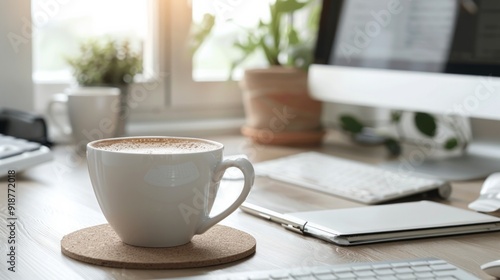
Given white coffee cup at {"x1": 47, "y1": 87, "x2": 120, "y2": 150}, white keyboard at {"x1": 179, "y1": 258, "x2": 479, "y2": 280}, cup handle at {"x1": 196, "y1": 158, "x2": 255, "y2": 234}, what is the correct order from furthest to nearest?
white coffee cup at {"x1": 47, "y1": 87, "x2": 120, "y2": 150} < cup handle at {"x1": 196, "y1": 158, "x2": 255, "y2": 234} < white keyboard at {"x1": 179, "y1": 258, "x2": 479, "y2": 280}

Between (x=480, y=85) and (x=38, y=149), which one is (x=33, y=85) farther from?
(x=480, y=85)

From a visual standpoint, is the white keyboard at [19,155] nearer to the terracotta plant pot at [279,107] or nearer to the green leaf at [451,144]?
the terracotta plant pot at [279,107]

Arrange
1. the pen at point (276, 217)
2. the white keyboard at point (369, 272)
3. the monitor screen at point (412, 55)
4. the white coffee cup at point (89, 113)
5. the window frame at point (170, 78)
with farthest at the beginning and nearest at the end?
the window frame at point (170, 78) < the white coffee cup at point (89, 113) < the monitor screen at point (412, 55) < the pen at point (276, 217) < the white keyboard at point (369, 272)

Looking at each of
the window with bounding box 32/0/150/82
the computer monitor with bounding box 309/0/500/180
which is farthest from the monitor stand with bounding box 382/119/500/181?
the window with bounding box 32/0/150/82

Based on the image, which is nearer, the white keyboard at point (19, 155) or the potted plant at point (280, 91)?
the white keyboard at point (19, 155)

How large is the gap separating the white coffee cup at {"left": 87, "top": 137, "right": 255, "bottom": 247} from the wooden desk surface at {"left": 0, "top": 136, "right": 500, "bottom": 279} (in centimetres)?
5

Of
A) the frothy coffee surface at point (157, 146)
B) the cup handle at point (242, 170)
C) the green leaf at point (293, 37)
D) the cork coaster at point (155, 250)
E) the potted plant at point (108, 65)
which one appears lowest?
the cork coaster at point (155, 250)

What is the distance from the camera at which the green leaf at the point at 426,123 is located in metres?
1.40

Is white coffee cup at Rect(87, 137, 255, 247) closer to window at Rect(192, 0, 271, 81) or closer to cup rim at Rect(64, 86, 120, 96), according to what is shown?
cup rim at Rect(64, 86, 120, 96)

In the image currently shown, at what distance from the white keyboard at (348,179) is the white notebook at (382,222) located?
0.08m

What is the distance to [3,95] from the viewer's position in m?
1.39

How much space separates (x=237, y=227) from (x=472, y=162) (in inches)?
24.7

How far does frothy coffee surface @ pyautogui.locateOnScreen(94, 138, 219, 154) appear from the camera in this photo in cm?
72

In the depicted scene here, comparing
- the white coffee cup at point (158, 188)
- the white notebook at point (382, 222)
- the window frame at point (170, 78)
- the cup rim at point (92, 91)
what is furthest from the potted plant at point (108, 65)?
the white coffee cup at point (158, 188)
